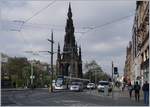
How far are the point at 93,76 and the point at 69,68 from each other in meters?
31.3

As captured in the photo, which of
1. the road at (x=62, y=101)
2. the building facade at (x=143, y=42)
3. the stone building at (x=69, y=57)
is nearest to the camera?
the road at (x=62, y=101)

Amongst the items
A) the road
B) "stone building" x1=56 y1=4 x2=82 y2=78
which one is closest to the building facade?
the road

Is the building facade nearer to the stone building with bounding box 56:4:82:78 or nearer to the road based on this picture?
the road

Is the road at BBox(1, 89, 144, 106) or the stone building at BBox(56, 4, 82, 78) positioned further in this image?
the stone building at BBox(56, 4, 82, 78)

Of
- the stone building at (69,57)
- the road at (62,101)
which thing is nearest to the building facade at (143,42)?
the road at (62,101)

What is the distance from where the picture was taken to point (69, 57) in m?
149

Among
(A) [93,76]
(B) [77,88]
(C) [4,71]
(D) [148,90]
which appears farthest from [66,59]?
(D) [148,90]

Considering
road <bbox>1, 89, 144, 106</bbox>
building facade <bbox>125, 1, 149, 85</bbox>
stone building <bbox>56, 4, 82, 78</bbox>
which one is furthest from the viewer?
stone building <bbox>56, 4, 82, 78</bbox>

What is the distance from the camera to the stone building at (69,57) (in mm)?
134125

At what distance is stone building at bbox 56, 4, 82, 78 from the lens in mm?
134125

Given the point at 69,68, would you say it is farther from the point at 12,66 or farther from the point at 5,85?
the point at 5,85

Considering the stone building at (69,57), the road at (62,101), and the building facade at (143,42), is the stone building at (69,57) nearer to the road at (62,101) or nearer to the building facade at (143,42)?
the building facade at (143,42)

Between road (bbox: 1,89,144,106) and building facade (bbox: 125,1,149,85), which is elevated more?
building facade (bbox: 125,1,149,85)

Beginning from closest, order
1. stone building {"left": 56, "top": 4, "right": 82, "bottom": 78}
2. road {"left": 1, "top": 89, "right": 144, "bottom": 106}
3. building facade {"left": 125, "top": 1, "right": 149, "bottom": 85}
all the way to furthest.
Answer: road {"left": 1, "top": 89, "right": 144, "bottom": 106} → building facade {"left": 125, "top": 1, "right": 149, "bottom": 85} → stone building {"left": 56, "top": 4, "right": 82, "bottom": 78}
